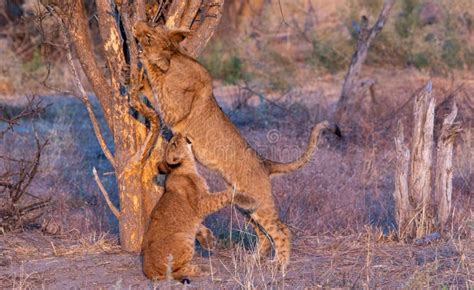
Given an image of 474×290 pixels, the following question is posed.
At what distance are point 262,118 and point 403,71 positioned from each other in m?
4.20

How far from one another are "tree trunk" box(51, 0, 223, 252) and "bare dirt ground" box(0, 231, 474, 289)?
423 millimetres

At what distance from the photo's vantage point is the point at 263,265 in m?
6.44

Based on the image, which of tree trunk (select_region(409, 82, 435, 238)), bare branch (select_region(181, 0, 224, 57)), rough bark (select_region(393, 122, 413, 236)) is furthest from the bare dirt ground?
bare branch (select_region(181, 0, 224, 57))

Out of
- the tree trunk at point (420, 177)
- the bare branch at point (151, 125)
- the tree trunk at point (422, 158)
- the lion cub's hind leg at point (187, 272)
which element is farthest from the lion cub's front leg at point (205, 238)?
the tree trunk at point (422, 158)

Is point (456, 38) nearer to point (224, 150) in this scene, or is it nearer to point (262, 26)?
point (262, 26)

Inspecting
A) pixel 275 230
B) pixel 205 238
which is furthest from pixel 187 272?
pixel 275 230

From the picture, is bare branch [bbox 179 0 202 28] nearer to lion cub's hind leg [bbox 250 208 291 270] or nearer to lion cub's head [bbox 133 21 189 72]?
A: lion cub's head [bbox 133 21 189 72]

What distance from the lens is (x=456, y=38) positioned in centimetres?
1598

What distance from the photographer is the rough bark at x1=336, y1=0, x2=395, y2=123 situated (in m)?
11.7

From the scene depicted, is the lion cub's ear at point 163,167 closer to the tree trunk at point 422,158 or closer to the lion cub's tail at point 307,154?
the lion cub's tail at point 307,154

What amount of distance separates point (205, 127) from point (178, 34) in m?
0.72

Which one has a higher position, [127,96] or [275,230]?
[127,96]

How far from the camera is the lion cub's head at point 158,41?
21.3ft

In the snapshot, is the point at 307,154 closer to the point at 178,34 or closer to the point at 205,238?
the point at 205,238
